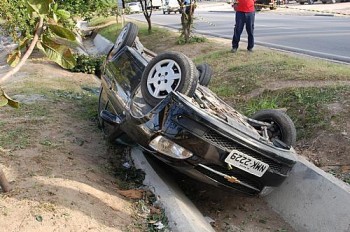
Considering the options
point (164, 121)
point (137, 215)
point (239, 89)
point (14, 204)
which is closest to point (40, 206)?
point (14, 204)

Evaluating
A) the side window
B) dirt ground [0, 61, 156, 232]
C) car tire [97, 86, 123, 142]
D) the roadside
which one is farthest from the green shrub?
the roadside

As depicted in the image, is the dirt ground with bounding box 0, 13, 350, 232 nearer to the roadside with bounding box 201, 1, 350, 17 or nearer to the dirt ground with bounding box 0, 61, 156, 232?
the dirt ground with bounding box 0, 61, 156, 232

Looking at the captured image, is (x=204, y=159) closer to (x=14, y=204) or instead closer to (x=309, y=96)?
(x=14, y=204)

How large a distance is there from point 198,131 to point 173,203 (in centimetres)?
78

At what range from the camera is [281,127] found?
5039mm

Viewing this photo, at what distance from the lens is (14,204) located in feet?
12.2

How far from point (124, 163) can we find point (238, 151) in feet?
6.19

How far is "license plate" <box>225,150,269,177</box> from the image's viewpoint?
4.06m

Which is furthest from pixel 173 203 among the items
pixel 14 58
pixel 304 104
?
pixel 304 104

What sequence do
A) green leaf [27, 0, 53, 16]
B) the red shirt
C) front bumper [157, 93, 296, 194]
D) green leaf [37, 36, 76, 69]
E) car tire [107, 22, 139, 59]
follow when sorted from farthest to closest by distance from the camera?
the red shirt → car tire [107, 22, 139, 59] → front bumper [157, 93, 296, 194] → green leaf [37, 36, 76, 69] → green leaf [27, 0, 53, 16]

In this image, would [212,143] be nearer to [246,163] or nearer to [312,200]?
[246,163]

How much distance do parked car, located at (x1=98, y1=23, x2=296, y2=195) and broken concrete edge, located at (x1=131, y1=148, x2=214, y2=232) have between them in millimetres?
300

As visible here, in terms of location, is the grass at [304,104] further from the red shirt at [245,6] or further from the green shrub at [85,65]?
the green shrub at [85,65]

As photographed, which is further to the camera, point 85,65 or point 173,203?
point 85,65
